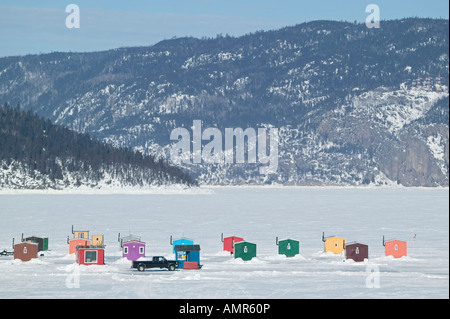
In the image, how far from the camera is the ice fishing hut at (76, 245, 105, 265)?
52.1 metres

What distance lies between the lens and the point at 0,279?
46.2 metres

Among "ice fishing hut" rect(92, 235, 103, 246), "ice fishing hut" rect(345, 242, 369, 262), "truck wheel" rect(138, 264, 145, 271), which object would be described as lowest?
"truck wheel" rect(138, 264, 145, 271)

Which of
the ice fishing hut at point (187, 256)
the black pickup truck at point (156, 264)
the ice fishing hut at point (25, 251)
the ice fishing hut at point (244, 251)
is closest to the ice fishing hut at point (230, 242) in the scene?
the ice fishing hut at point (244, 251)

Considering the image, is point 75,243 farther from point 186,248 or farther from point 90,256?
point 186,248

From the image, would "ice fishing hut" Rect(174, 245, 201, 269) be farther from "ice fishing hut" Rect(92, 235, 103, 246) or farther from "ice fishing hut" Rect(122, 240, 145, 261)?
"ice fishing hut" Rect(92, 235, 103, 246)

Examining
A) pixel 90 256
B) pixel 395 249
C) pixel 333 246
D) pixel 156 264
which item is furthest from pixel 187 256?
pixel 395 249

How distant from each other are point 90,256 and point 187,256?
5.82 m

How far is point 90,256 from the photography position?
172 feet

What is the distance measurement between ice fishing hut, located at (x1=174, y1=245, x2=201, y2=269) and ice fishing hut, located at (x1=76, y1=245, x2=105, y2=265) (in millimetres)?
4542

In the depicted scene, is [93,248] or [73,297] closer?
[73,297]

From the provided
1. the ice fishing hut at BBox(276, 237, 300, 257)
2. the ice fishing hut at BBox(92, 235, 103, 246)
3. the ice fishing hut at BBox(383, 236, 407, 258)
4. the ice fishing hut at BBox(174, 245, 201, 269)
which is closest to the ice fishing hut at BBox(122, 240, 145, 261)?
the ice fishing hut at BBox(174, 245, 201, 269)
